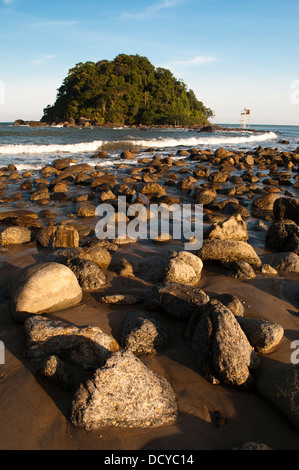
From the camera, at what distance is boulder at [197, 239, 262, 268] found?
4.73m

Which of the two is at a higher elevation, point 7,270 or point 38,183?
point 38,183

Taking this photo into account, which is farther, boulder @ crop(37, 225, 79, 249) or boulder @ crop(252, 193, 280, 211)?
boulder @ crop(252, 193, 280, 211)

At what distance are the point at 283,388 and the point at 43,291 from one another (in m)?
2.45

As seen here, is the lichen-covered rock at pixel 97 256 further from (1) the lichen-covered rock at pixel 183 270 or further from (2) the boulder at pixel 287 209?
(2) the boulder at pixel 287 209

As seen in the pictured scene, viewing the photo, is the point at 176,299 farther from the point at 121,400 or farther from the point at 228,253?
the point at 228,253

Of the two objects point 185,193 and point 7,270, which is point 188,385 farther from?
point 185,193

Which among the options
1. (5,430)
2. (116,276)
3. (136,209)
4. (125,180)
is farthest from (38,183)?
(5,430)

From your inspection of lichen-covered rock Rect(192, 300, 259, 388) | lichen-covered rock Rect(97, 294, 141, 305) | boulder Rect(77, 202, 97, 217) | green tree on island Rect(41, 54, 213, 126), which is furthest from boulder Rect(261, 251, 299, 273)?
green tree on island Rect(41, 54, 213, 126)

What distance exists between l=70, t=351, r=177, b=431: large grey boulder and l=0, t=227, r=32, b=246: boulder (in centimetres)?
387

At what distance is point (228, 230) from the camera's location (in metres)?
5.62

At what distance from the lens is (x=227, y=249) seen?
475 centimetres

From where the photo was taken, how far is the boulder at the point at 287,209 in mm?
6797

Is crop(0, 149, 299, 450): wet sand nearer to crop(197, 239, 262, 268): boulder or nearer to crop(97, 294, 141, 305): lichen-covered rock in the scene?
crop(97, 294, 141, 305): lichen-covered rock
